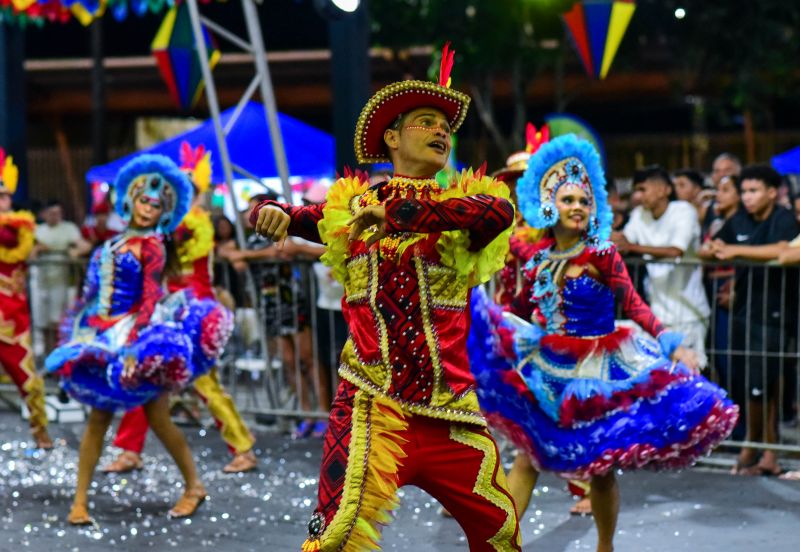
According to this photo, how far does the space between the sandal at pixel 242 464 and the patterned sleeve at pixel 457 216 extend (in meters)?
4.45

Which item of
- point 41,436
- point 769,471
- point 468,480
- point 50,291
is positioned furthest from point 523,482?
point 50,291

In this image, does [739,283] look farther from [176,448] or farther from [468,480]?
[468,480]

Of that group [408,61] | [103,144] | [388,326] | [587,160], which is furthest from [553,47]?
[388,326]

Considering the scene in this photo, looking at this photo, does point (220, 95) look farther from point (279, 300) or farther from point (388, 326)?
point (388, 326)

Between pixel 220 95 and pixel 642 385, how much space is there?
21.3 m

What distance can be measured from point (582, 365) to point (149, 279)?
2546mm

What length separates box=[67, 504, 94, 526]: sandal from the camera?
7250mm

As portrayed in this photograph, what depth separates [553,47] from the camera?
2012 cm

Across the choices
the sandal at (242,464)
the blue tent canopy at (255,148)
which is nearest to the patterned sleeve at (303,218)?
the sandal at (242,464)

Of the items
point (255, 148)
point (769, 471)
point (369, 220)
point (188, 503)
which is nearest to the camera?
point (369, 220)

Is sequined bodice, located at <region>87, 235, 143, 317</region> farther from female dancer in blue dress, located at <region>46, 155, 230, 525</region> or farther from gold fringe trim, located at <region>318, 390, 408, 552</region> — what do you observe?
gold fringe trim, located at <region>318, 390, 408, 552</region>

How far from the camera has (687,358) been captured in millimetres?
5984

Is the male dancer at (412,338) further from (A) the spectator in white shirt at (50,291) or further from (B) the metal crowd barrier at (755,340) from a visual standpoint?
(A) the spectator in white shirt at (50,291)

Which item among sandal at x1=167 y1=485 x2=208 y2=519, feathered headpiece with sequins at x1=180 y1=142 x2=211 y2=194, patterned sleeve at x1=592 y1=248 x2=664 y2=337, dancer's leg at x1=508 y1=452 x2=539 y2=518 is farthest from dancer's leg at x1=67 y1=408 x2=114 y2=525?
patterned sleeve at x1=592 y1=248 x2=664 y2=337
